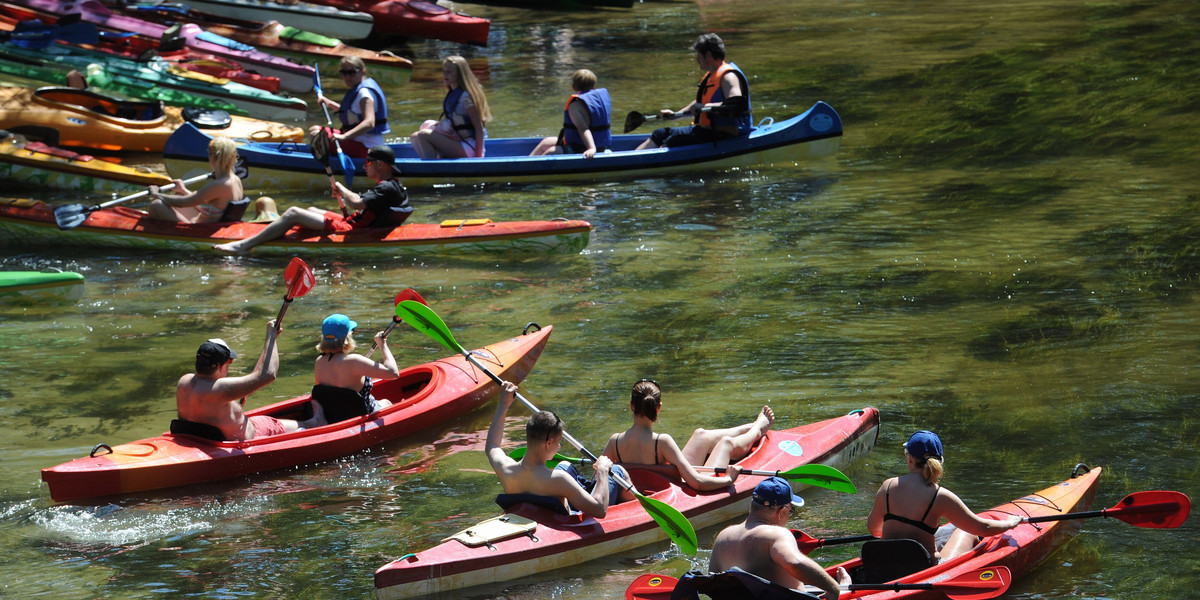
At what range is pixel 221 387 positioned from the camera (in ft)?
23.1

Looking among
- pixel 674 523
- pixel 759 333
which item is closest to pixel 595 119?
pixel 759 333

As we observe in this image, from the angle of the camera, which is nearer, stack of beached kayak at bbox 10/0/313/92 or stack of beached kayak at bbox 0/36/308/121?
stack of beached kayak at bbox 0/36/308/121

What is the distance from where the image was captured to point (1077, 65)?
18.6 metres

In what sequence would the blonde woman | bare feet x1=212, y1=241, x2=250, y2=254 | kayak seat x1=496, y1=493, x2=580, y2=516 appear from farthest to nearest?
the blonde woman
bare feet x1=212, y1=241, x2=250, y2=254
kayak seat x1=496, y1=493, x2=580, y2=516

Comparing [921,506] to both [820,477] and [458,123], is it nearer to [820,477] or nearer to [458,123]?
[820,477]

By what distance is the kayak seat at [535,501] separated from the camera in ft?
20.4

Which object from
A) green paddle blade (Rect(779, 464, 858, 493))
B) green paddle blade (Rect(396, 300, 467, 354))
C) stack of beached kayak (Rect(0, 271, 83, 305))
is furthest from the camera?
stack of beached kayak (Rect(0, 271, 83, 305))

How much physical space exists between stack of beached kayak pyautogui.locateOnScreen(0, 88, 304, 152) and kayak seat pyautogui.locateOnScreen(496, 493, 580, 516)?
10.0m

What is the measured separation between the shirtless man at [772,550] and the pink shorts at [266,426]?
3.42m

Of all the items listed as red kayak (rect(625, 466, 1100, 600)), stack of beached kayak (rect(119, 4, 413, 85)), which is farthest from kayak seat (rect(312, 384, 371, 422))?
stack of beached kayak (rect(119, 4, 413, 85))

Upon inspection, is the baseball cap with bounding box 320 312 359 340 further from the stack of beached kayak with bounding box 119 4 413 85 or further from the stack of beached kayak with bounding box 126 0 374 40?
the stack of beached kayak with bounding box 126 0 374 40

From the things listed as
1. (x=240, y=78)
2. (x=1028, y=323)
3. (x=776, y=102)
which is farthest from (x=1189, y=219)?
(x=240, y=78)

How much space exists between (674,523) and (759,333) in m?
3.68

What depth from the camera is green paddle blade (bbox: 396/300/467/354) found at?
24.2 feet
